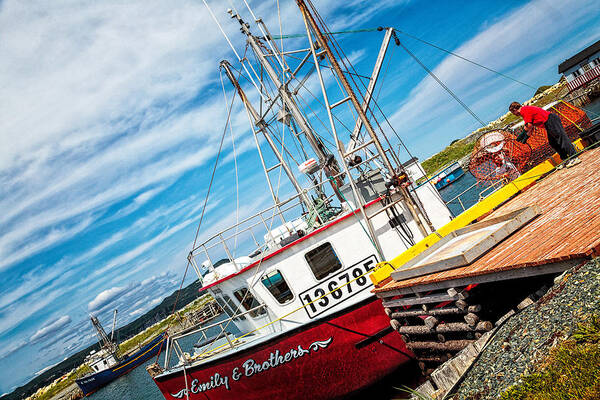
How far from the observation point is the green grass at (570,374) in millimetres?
3297

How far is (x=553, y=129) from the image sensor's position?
9938 millimetres

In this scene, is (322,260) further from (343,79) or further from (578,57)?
(578,57)

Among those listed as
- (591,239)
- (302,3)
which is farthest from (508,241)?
(302,3)

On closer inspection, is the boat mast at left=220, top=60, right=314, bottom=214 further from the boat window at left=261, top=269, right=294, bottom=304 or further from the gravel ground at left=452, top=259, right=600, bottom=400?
the gravel ground at left=452, top=259, right=600, bottom=400

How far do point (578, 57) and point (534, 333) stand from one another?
68633 mm

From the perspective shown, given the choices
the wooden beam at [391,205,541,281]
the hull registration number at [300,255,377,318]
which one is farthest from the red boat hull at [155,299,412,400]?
the wooden beam at [391,205,541,281]

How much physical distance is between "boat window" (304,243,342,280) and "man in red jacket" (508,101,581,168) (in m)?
6.69

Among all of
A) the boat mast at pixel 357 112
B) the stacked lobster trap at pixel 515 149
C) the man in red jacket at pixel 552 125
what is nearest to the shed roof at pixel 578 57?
the stacked lobster trap at pixel 515 149

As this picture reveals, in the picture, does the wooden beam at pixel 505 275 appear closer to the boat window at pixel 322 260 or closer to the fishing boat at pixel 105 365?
the boat window at pixel 322 260

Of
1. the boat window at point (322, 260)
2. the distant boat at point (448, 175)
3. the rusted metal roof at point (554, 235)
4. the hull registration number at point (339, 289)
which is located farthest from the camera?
the distant boat at point (448, 175)

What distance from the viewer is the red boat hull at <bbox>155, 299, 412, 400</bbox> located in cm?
956

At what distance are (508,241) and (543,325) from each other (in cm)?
211

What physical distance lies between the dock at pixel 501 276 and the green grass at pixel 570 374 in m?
1.06

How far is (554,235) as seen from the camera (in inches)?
215
